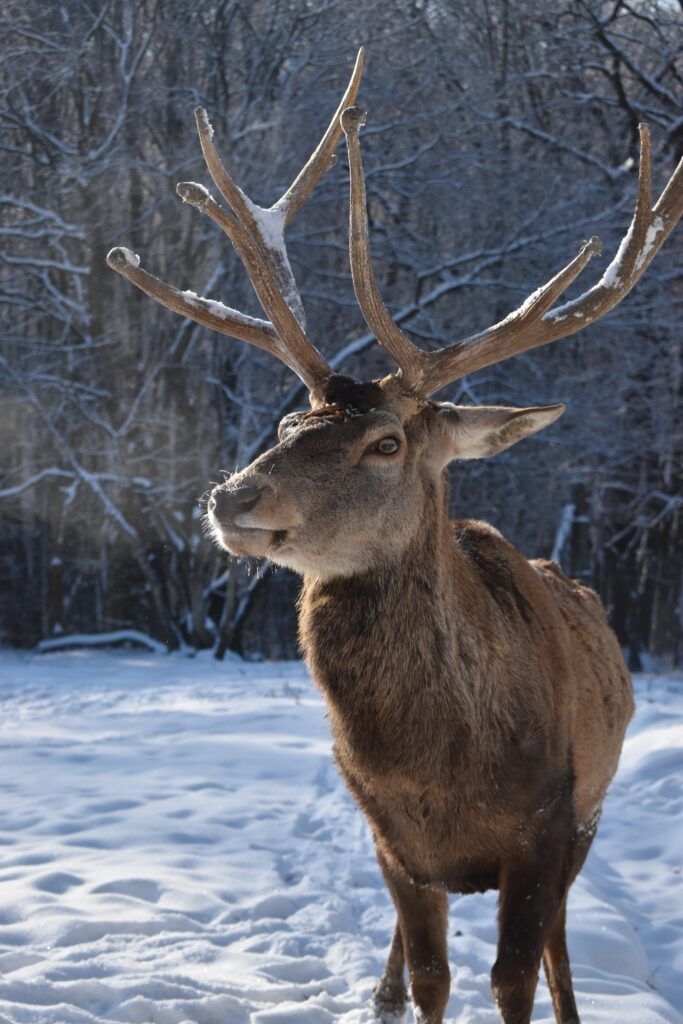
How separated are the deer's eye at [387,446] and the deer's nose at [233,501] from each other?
509 millimetres

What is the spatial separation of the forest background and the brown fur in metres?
11.7

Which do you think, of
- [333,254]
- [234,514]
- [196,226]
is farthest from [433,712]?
[333,254]

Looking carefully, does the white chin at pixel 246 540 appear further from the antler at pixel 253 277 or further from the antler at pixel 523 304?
the antler at pixel 253 277

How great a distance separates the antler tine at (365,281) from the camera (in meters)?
3.78

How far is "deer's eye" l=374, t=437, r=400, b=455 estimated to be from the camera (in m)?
3.51

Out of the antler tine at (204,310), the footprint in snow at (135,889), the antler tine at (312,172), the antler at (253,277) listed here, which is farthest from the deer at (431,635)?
the footprint in snow at (135,889)

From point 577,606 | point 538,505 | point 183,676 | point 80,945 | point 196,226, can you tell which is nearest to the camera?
point 80,945

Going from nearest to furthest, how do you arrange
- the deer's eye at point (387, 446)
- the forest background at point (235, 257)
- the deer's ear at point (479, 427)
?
the deer's eye at point (387, 446) → the deer's ear at point (479, 427) → the forest background at point (235, 257)

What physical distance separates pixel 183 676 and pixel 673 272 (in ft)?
33.8

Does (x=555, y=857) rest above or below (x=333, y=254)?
below

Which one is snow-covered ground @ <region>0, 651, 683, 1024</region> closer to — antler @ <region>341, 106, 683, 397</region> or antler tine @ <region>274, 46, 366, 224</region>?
antler @ <region>341, 106, 683, 397</region>

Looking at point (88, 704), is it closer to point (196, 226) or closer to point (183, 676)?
point (183, 676)

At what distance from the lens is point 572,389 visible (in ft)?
59.0

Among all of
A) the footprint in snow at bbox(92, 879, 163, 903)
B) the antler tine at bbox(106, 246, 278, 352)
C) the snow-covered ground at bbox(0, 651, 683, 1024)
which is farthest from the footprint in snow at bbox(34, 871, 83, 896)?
the antler tine at bbox(106, 246, 278, 352)
